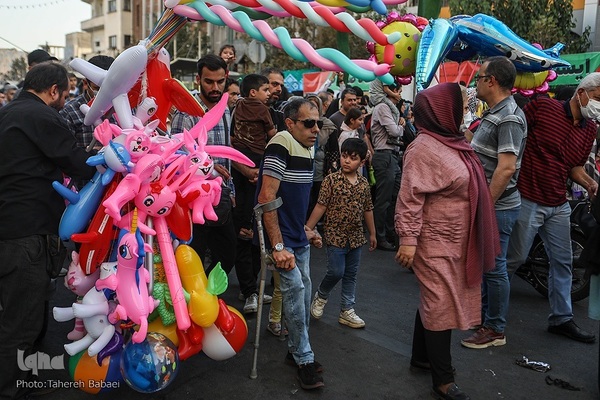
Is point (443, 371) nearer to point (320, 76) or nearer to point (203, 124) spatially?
point (203, 124)

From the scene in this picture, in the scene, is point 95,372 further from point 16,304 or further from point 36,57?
point 36,57

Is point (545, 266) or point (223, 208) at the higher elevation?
point (223, 208)

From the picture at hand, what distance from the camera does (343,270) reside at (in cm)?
433

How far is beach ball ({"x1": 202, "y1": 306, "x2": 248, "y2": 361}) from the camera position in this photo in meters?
3.13

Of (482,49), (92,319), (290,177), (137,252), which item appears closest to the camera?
(137,252)

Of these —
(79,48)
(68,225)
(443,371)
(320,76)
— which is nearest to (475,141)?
(443,371)

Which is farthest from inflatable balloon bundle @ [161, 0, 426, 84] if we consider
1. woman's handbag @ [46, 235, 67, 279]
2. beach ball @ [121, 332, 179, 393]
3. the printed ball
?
beach ball @ [121, 332, 179, 393]

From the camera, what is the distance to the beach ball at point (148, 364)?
9.17 feet

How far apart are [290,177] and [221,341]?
41.8 inches

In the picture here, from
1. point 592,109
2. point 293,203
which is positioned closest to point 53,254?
point 293,203

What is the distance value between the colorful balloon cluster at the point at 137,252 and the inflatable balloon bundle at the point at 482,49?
224cm

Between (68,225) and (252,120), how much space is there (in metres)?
2.30

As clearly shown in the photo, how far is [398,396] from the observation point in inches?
134

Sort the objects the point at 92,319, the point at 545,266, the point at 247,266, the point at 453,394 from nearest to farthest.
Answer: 1. the point at 92,319
2. the point at 453,394
3. the point at 247,266
4. the point at 545,266
